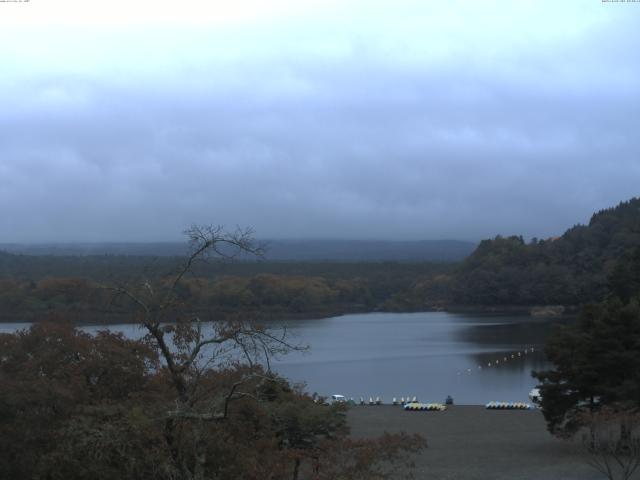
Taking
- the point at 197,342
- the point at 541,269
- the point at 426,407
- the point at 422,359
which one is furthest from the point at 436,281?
the point at 197,342

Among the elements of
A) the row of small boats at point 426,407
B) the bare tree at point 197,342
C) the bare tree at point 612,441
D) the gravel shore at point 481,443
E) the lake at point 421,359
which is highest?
the bare tree at point 197,342

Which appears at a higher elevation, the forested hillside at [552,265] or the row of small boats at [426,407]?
the forested hillside at [552,265]

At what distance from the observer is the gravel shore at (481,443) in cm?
1520

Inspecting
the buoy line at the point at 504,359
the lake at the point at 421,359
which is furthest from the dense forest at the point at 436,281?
the buoy line at the point at 504,359

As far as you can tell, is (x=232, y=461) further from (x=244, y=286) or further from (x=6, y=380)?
(x=244, y=286)

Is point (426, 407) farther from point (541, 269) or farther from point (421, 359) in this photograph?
point (541, 269)

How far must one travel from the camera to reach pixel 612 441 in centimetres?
1426

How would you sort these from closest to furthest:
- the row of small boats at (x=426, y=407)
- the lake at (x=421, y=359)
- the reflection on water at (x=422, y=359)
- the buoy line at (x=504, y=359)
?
the row of small boats at (x=426, y=407) → the lake at (x=421, y=359) → the reflection on water at (x=422, y=359) → the buoy line at (x=504, y=359)

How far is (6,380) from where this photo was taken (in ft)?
35.1

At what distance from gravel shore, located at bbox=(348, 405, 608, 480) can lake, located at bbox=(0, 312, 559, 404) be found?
3.69 m

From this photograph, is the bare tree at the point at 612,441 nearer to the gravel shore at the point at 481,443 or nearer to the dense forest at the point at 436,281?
the gravel shore at the point at 481,443

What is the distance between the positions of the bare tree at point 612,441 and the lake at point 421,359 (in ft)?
27.2

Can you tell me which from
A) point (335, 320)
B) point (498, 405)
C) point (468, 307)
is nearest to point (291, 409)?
point (498, 405)

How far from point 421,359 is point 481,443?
22351mm
